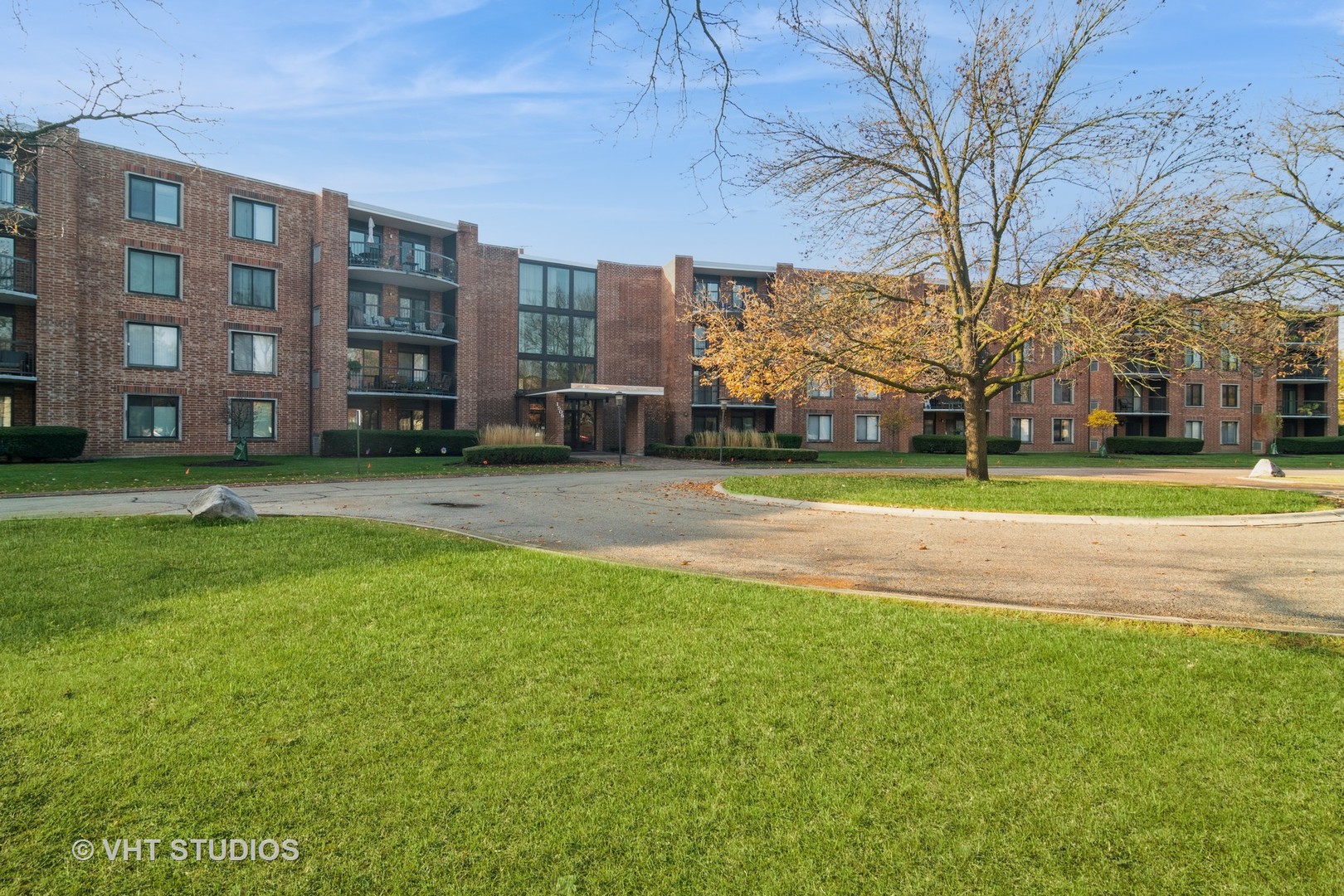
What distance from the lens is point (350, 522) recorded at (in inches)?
393

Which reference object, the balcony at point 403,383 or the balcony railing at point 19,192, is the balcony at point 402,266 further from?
the balcony railing at point 19,192

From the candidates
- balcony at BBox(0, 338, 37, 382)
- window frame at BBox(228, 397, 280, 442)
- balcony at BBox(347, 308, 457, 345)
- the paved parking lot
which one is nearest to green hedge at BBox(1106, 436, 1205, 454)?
balcony at BBox(347, 308, 457, 345)

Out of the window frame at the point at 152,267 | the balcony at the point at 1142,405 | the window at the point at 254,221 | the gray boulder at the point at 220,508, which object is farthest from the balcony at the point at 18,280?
the balcony at the point at 1142,405

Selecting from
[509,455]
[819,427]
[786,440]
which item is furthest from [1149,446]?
[509,455]

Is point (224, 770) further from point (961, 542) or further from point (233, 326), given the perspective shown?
point (233, 326)

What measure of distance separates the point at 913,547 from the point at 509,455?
19.0m

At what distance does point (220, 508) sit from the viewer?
952 centimetres

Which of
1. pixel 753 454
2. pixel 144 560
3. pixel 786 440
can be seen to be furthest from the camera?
pixel 786 440

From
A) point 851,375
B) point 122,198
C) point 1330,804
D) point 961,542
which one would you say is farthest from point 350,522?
point 122,198

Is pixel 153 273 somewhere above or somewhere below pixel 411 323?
above

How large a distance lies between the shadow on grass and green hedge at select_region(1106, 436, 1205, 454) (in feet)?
156

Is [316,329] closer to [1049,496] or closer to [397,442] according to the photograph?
[397,442]

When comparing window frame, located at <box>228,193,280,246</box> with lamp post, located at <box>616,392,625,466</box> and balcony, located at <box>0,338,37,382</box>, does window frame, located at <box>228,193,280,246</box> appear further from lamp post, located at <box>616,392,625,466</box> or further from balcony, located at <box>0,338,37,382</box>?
lamp post, located at <box>616,392,625,466</box>

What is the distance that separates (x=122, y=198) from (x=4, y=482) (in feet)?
50.3
